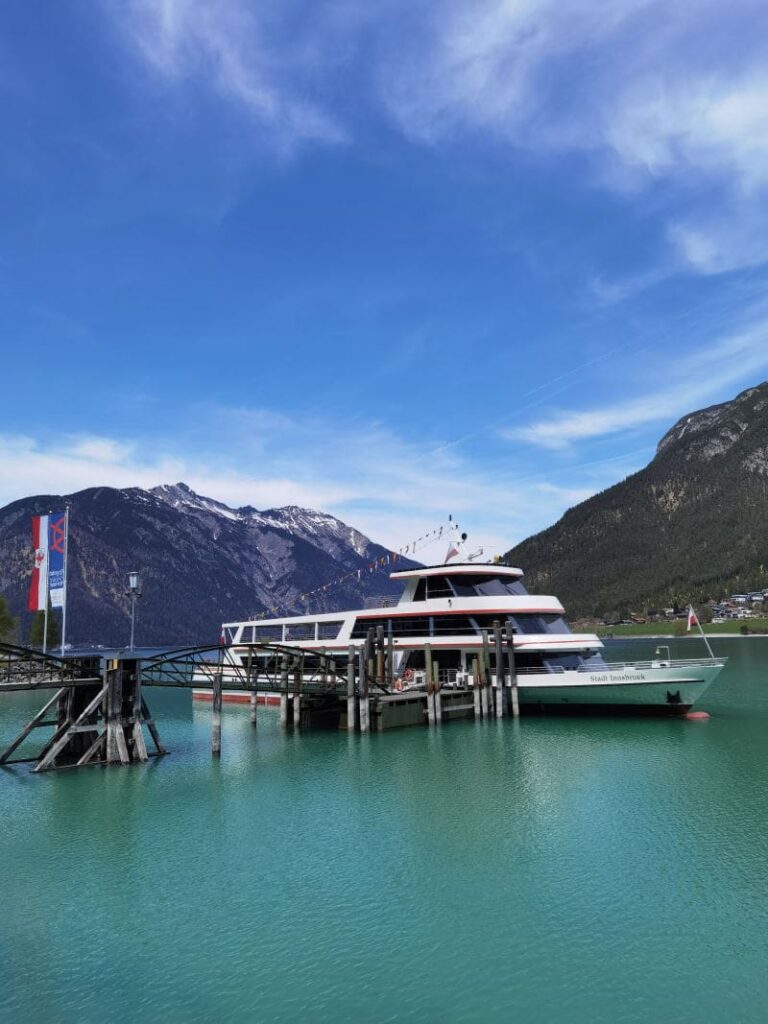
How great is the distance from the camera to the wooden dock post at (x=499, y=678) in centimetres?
4059

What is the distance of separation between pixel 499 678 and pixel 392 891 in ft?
82.6

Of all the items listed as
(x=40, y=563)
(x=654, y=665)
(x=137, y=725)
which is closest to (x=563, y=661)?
(x=654, y=665)

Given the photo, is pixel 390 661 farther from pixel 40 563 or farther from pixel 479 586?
pixel 40 563

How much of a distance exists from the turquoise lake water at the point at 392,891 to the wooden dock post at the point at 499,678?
1017cm

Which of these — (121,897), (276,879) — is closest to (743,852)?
(276,879)

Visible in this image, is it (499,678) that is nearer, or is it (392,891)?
(392,891)

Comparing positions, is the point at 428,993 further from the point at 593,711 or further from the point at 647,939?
the point at 593,711

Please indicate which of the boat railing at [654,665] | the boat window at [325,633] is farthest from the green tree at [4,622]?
the boat railing at [654,665]

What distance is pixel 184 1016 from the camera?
38.0 feet

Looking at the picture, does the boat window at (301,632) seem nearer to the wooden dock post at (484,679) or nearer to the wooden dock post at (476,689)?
the wooden dock post at (476,689)

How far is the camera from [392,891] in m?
16.7

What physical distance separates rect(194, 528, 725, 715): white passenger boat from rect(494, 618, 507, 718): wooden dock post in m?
0.92

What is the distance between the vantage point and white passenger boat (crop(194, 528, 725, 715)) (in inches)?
1534

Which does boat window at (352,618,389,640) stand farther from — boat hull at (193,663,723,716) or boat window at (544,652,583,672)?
boat window at (544,652,583,672)
